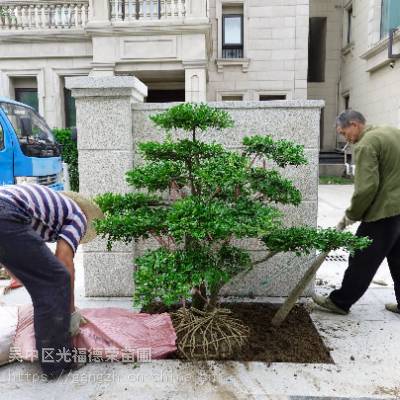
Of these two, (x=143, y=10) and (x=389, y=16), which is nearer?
(x=143, y=10)

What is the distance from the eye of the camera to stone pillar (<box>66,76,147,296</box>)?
3.97m

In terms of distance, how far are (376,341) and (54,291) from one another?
2449mm

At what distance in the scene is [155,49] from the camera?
12.1 meters

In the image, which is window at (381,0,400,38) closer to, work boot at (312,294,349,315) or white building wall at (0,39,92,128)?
white building wall at (0,39,92,128)

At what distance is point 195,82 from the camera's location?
1220 centimetres

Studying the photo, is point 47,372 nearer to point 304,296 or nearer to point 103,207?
point 103,207

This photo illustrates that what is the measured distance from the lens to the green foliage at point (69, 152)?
11.6 metres

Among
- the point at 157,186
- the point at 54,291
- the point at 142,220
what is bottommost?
the point at 54,291

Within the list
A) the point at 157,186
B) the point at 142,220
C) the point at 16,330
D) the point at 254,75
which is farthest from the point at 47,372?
the point at 254,75

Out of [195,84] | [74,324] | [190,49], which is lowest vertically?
[74,324]

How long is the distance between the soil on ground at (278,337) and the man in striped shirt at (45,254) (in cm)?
86

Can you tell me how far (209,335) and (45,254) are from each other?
1.32m

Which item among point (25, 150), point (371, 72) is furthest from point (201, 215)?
point (371, 72)

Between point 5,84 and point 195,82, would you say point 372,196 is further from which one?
point 5,84
